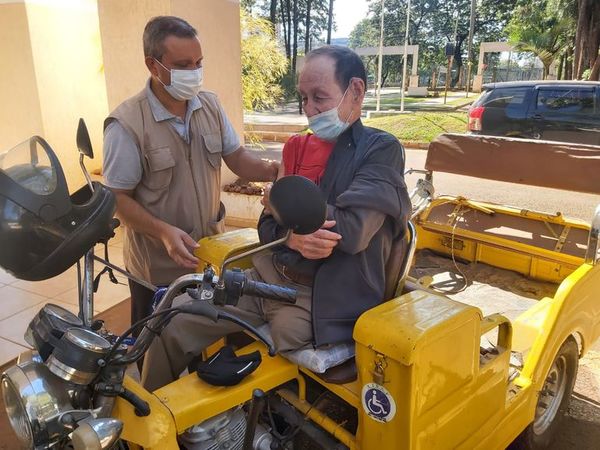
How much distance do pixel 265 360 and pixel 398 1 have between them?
173 feet

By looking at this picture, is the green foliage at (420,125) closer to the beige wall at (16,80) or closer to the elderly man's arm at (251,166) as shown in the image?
the beige wall at (16,80)

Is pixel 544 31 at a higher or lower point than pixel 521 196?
higher

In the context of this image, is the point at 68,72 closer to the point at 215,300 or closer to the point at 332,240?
the point at 332,240

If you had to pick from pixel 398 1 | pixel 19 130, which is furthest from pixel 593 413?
pixel 398 1

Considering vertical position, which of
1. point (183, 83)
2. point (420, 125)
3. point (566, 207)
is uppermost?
point (183, 83)

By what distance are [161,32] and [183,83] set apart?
0.24 m

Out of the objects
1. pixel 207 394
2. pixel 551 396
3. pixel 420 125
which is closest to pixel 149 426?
pixel 207 394

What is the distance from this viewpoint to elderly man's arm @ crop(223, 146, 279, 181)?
2.71 m

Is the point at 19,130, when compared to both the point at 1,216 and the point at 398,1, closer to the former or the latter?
the point at 1,216

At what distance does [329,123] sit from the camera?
1.88 m

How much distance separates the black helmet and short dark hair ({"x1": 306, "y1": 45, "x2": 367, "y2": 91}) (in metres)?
0.94

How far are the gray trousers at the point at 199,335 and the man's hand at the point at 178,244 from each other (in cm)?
38

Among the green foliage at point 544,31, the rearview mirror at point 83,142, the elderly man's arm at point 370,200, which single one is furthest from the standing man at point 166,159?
the green foliage at point 544,31

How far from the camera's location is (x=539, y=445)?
2516 mm
